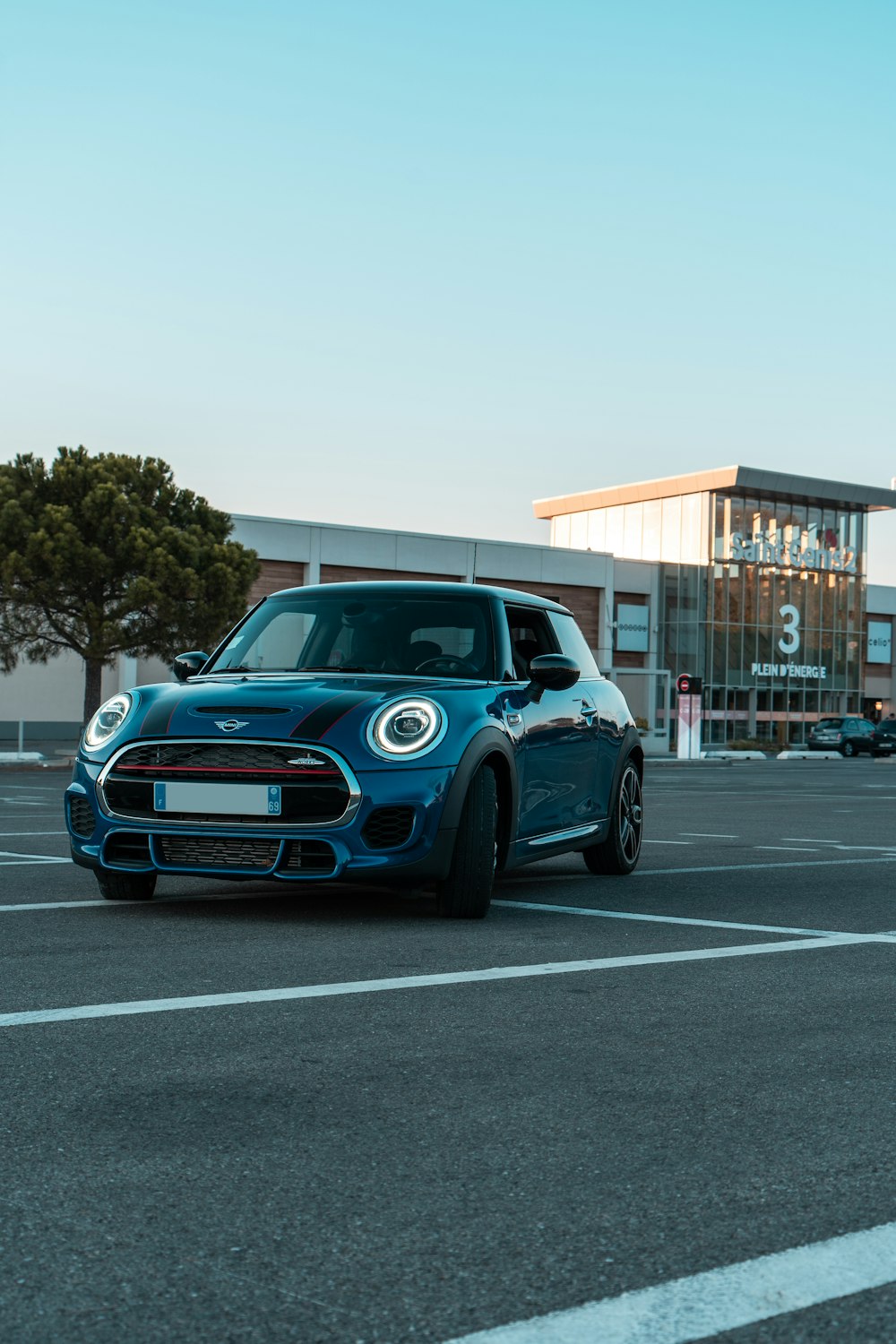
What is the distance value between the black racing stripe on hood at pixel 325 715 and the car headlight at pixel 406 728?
131 mm

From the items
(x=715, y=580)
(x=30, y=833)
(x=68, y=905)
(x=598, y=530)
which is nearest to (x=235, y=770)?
(x=68, y=905)

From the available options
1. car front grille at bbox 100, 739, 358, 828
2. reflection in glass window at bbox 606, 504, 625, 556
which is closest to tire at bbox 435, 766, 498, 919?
car front grille at bbox 100, 739, 358, 828

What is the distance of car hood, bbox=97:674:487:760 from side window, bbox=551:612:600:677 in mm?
1730

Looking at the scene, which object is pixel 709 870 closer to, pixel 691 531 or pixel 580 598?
pixel 580 598

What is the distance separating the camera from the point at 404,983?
5.51 meters

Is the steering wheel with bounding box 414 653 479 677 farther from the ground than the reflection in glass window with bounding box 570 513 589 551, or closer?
closer

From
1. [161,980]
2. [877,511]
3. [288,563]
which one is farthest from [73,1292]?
[877,511]

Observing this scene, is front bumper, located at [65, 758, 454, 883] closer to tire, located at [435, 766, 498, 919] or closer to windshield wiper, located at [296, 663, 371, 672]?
tire, located at [435, 766, 498, 919]

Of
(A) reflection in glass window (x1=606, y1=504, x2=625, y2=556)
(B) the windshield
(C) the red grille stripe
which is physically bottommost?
(C) the red grille stripe

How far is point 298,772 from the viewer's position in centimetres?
687

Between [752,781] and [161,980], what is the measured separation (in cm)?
2608

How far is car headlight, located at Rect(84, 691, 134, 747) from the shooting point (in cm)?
740

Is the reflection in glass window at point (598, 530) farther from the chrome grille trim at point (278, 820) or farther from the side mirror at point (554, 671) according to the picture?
the chrome grille trim at point (278, 820)

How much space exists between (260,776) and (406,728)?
A: 68cm
